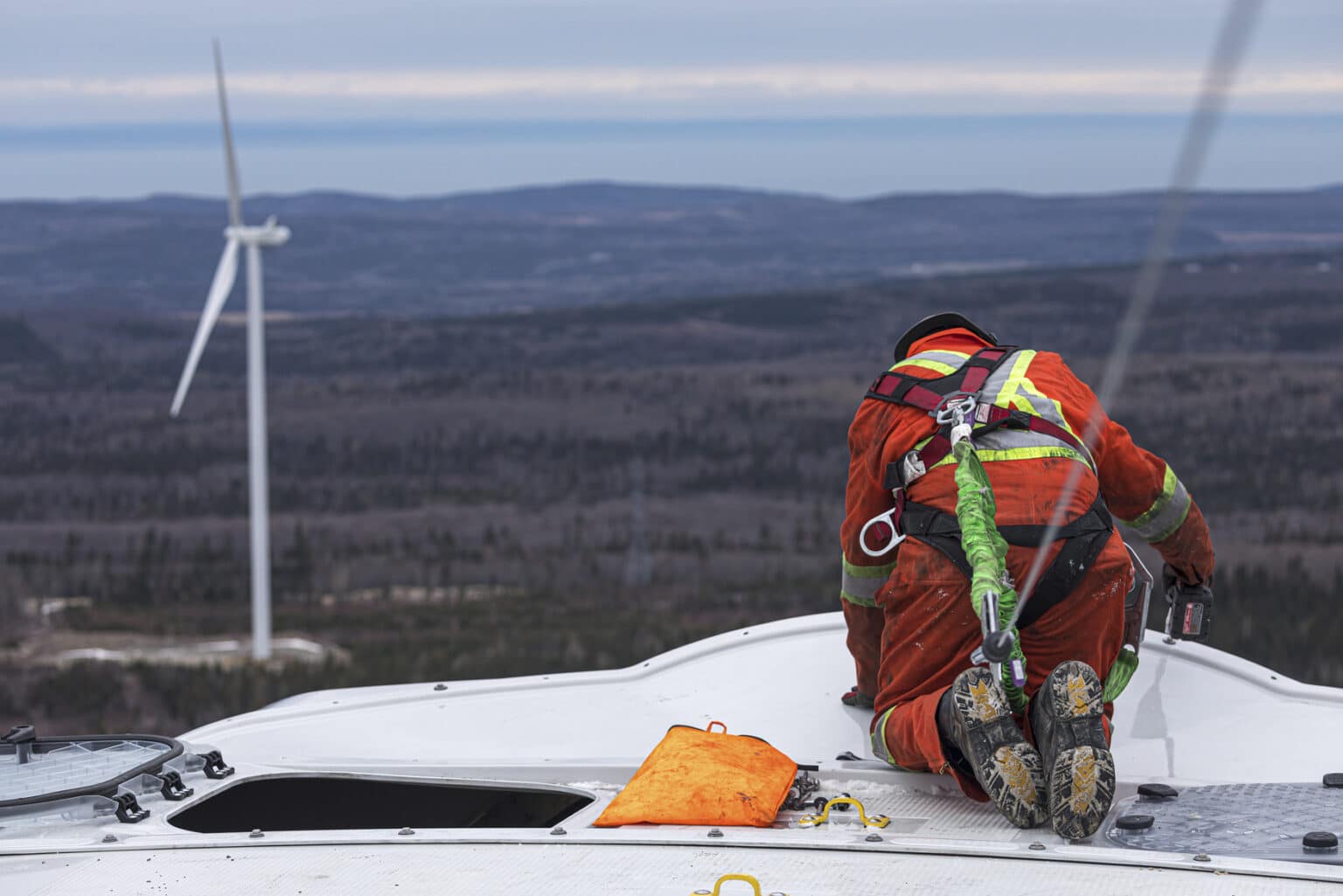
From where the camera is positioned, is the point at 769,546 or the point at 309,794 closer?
the point at 309,794

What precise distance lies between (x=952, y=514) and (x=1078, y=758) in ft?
3.90

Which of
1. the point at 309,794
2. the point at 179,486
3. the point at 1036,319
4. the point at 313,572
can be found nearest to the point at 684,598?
the point at 313,572

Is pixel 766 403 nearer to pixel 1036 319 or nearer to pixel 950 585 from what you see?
pixel 1036 319

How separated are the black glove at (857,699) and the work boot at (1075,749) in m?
1.60

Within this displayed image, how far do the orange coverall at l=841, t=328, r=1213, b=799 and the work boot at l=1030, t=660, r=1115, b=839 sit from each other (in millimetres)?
514

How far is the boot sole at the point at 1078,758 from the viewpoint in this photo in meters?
5.53

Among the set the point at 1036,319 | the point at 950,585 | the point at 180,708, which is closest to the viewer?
the point at 950,585

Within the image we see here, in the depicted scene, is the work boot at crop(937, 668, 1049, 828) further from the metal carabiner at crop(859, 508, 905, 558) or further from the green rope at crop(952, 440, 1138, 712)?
the metal carabiner at crop(859, 508, 905, 558)

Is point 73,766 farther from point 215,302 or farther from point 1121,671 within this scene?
point 215,302

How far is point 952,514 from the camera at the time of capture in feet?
21.1

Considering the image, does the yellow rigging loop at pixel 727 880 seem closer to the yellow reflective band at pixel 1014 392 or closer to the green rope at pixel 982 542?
the green rope at pixel 982 542

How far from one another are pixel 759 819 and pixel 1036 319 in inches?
7528

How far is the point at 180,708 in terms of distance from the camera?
201ft

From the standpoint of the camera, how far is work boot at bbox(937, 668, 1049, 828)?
568 centimetres
